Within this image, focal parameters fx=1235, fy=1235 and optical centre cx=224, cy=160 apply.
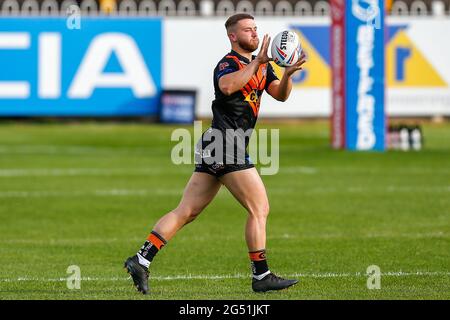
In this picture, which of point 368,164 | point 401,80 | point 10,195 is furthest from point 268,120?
point 10,195

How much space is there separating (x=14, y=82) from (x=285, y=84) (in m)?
23.3

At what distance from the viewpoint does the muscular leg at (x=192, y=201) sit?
10.4m

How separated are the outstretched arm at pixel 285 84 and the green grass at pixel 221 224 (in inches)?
65.9

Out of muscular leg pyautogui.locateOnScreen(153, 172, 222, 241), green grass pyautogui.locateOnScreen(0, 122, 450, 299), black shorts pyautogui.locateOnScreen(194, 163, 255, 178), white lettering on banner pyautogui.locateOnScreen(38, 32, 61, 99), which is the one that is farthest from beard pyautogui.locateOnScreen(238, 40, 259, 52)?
white lettering on banner pyautogui.locateOnScreen(38, 32, 61, 99)

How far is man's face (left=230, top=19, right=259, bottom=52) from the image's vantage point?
10117 mm

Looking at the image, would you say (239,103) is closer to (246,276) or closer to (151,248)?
(151,248)

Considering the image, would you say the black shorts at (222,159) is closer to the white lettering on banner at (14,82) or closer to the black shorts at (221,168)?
the black shorts at (221,168)

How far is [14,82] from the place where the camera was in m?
32.6

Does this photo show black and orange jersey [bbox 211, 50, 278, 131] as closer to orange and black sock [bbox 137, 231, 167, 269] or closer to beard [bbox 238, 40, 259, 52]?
beard [bbox 238, 40, 259, 52]

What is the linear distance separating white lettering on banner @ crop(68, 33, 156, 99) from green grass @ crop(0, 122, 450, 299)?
4794 mm

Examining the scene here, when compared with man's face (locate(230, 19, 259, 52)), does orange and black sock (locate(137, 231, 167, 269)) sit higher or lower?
lower

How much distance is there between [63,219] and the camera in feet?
54.2
